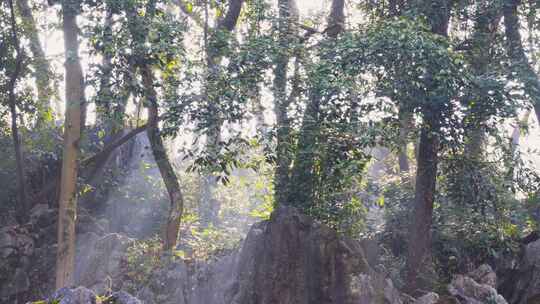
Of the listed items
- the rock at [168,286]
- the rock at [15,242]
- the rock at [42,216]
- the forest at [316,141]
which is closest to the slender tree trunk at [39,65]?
the forest at [316,141]

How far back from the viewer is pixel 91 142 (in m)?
17.1

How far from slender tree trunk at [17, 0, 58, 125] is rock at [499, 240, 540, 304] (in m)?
11.3

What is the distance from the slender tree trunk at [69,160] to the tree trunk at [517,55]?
8.72m

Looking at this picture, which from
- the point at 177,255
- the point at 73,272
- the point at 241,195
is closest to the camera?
the point at 177,255

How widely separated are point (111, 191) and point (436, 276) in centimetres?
950

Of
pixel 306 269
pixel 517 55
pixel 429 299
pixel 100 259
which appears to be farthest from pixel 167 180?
pixel 517 55

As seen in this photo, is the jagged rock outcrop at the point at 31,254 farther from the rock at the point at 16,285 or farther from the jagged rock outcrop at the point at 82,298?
the jagged rock outcrop at the point at 82,298

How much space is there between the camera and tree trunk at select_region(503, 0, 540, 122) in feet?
35.5

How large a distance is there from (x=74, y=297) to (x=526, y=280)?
8583 millimetres

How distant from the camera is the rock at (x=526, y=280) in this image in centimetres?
1126

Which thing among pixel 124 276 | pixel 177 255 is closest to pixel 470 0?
pixel 177 255

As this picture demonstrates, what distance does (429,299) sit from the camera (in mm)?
10633

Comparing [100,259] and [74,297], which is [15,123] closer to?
[100,259]

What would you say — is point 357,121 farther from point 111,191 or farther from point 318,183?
point 111,191
